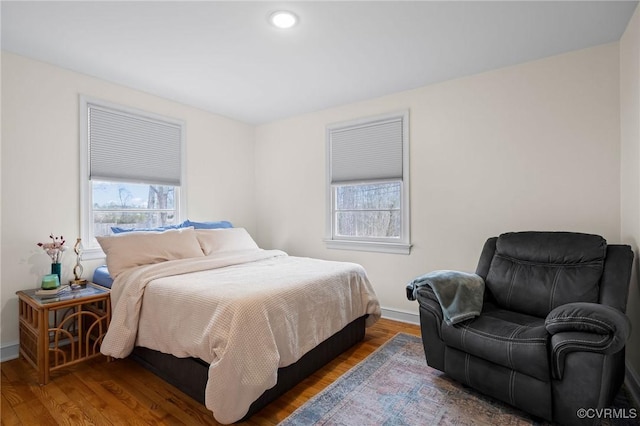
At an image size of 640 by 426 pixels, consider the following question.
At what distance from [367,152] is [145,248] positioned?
2.45 m

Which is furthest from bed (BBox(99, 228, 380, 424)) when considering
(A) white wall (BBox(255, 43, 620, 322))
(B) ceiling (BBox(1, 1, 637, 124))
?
(B) ceiling (BBox(1, 1, 637, 124))

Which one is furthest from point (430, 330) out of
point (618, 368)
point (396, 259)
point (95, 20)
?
point (95, 20)

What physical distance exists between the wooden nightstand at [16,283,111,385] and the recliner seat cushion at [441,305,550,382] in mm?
2561

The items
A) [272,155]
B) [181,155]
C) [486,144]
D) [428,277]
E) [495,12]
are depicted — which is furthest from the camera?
[272,155]

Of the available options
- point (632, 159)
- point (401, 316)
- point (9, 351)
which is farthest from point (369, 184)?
point (9, 351)

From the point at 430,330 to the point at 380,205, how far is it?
1734 mm

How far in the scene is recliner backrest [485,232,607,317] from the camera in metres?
2.07

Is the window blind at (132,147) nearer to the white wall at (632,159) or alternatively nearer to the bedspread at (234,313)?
the bedspread at (234,313)

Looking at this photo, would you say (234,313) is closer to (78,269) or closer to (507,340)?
(507,340)

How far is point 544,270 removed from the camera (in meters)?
2.26

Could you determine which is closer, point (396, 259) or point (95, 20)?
point (95, 20)

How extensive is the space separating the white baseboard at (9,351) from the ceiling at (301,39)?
7.66 feet

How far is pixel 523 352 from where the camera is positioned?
1701mm

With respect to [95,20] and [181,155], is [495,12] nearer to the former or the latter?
[95,20]
